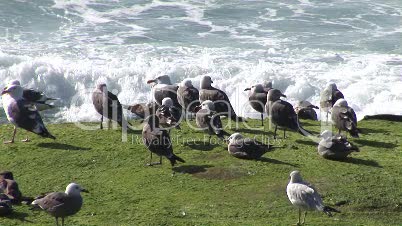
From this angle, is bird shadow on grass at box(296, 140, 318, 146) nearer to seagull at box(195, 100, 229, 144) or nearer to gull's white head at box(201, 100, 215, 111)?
seagull at box(195, 100, 229, 144)

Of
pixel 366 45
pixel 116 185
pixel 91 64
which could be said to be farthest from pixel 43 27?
pixel 116 185

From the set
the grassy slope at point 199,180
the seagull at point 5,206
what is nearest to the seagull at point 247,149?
the grassy slope at point 199,180

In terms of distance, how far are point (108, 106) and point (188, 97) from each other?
6.68ft

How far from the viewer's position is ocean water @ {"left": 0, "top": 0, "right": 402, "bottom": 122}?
86.9 ft

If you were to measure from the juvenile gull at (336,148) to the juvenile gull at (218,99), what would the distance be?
11.1 feet

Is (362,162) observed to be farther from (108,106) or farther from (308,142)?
(108,106)

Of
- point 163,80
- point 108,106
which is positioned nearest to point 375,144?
point 108,106

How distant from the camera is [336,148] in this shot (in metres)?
15.2

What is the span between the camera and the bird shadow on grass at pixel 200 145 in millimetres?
16284

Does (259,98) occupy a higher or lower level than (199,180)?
higher

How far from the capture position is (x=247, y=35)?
33.6 m

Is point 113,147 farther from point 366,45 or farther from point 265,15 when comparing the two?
point 265,15

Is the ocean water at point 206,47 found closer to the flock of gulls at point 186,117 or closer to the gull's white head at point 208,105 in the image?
the flock of gulls at point 186,117

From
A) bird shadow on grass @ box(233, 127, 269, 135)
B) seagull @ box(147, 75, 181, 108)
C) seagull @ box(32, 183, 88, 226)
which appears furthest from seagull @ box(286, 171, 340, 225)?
seagull @ box(147, 75, 181, 108)
